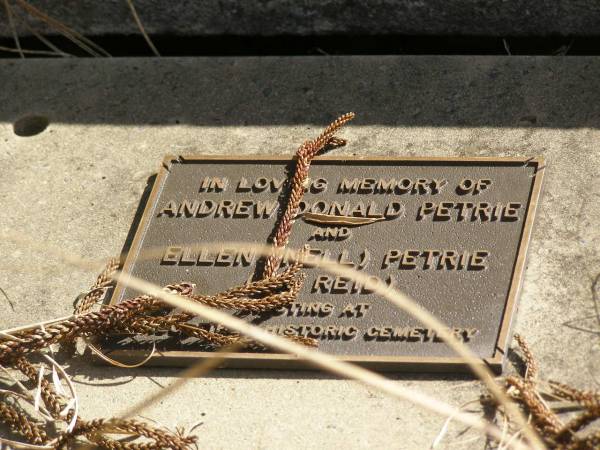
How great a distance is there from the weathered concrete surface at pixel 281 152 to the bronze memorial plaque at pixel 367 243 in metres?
0.08

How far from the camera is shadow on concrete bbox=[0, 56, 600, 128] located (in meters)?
3.61

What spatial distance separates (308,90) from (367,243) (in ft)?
2.93

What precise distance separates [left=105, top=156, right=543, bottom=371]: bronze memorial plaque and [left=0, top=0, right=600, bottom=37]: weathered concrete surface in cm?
81

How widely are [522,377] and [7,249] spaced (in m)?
1.86

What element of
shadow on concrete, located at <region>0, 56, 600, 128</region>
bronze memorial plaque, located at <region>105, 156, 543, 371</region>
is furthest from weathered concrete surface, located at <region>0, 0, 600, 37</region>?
bronze memorial plaque, located at <region>105, 156, 543, 371</region>

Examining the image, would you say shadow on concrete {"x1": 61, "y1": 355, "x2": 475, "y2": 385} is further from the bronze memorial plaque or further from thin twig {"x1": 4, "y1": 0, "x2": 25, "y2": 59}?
thin twig {"x1": 4, "y1": 0, "x2": 25, "y2": 59}

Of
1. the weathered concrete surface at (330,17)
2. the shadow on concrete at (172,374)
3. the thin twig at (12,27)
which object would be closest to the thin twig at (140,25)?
the weathered concrete surface at (330,17)

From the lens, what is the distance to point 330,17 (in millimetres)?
Answer: 4070

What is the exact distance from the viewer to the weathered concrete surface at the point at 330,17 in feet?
12.6

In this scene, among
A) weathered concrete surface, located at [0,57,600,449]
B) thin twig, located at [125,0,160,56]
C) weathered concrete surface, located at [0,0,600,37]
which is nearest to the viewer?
weathered concrete surface, located at [0,57,600,449]

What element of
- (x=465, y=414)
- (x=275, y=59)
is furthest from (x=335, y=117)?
(x=465, y=414)

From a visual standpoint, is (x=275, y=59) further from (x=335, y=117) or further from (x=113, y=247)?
(x=113, y=247)

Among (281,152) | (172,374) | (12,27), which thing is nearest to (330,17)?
(281,152)

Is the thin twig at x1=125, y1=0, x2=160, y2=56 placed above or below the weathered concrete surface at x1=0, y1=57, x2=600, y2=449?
above
